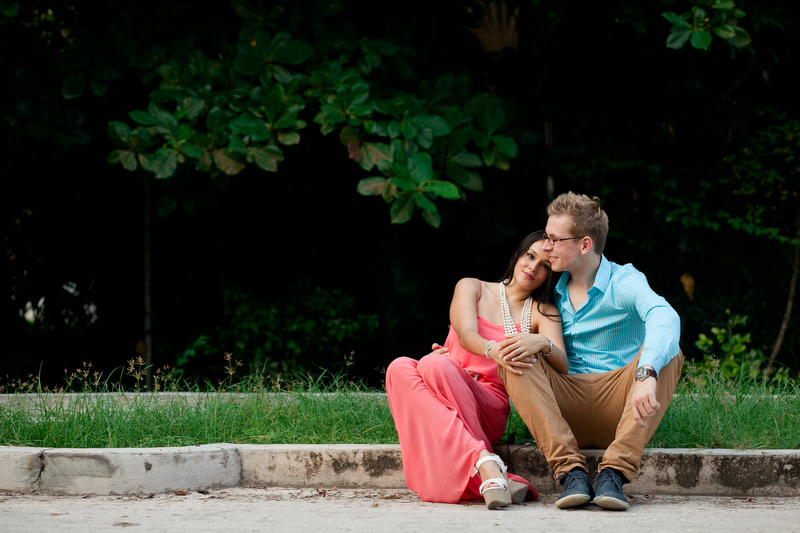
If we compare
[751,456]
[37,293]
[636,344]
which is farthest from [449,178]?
[37,293]

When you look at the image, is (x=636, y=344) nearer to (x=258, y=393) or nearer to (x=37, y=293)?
(x=258, y=393)

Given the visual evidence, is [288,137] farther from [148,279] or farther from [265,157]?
[148,279]

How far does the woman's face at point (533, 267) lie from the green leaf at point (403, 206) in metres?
1.19

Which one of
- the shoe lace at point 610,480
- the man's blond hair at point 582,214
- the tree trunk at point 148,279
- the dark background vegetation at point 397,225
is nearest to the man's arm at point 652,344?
the shoe lace at point 610,480

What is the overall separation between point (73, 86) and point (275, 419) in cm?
270

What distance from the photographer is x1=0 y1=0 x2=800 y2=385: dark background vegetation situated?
6023mm

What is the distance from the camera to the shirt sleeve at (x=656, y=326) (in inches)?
124

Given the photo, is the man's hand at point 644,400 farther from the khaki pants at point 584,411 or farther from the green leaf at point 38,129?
the green leaf at point 38,129

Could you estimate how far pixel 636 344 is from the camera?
3570 millimetres

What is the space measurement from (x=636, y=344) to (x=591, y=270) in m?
0.39

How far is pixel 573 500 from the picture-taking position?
3100mm

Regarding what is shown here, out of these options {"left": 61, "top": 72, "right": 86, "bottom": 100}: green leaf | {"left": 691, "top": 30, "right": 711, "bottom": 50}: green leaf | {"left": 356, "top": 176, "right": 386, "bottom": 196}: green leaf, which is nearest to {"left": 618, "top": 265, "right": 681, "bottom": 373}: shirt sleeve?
{"left": 691, "top": 30, "right": 711, "bottom": 50}: green leaf

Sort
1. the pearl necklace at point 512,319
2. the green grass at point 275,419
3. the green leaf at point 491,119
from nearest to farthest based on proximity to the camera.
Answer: the pearl necklace at point 512,319
the green grass at point 275,419
the green leaf at point 491,119

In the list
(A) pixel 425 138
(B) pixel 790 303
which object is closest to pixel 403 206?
(A) pixel 425 138
